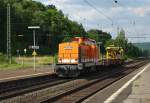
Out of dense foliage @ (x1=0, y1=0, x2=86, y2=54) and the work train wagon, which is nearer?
the work train wagon

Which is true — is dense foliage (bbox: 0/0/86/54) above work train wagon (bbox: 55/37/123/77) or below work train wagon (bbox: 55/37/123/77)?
above

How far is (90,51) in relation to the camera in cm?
4100

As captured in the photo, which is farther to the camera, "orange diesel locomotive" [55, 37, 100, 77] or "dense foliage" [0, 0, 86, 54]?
"dense foliage" [0, 0, 86, 54]

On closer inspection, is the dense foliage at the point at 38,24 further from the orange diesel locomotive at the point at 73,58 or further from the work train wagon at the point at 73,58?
the orange diesel locomotive at the point at 73,58

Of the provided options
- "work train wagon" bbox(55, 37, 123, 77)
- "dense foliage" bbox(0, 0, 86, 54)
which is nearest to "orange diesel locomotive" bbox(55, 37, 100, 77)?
"work train wagon" bbox(55, 37, 123, 77)

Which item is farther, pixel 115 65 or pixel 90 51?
pixel 115 65

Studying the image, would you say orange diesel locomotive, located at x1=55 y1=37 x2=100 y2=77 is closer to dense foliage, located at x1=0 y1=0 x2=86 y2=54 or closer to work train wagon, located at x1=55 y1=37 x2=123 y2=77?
work train wagon, located at x1=55 y1=37 x2=123 y2=77

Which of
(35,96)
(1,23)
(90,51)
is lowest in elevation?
(35,96)

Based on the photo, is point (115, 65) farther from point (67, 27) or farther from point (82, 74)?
point (67, 27)

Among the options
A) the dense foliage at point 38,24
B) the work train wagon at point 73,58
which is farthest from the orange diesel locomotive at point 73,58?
the dense foliage at point 38,24

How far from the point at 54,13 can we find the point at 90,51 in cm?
11608

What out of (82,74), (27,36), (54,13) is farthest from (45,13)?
(82,74)

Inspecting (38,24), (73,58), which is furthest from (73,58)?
(38,24)

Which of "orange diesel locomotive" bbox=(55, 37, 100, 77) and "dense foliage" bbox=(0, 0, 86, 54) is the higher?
"dense foliage" bbox=(0, 0, 86, 54)
